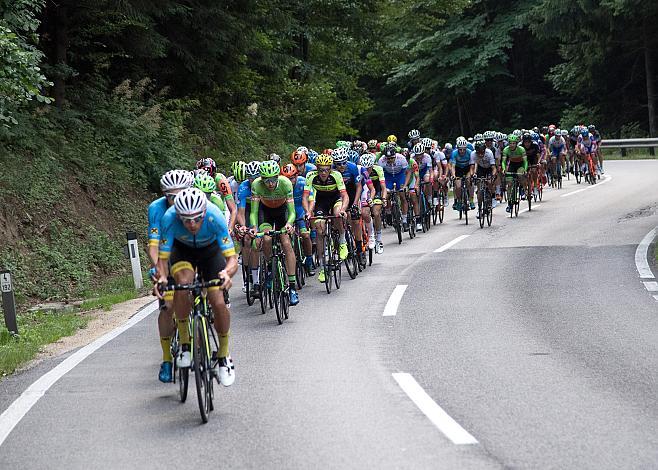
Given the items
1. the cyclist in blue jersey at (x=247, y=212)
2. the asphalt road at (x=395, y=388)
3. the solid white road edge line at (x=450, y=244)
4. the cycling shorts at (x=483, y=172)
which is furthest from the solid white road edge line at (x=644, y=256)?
the cyclist in blue jersey at (x=247, y=212)

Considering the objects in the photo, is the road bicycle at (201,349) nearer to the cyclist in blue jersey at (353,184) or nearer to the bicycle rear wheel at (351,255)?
the bicycle rear wheel at (351,255)

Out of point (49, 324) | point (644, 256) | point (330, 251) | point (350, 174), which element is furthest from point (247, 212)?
point (644, 256)

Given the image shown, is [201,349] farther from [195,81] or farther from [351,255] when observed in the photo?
[195,81]

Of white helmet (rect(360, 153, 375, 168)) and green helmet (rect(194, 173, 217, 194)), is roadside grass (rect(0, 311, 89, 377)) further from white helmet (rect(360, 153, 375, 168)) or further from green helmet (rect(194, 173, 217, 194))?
white helmet (rect(360, 153, 375, 168))

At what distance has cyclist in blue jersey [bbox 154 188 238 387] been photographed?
8.21 meters

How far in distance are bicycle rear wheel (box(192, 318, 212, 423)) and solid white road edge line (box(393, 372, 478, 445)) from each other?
158cm

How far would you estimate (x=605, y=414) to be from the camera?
7.57m

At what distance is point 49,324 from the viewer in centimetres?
1370

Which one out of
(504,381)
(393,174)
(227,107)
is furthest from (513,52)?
(504,381)

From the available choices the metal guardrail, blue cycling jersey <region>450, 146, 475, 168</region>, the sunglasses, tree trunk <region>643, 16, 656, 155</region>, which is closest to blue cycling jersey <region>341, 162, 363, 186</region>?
blue cycling jersey <region>450, 146, 475, 168</region>

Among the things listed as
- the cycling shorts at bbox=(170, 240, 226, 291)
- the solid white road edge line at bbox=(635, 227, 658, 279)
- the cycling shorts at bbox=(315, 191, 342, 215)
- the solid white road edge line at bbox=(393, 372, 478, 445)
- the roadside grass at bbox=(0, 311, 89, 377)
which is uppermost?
the cycling shorts at bbox=(315, 191, 342, 215)

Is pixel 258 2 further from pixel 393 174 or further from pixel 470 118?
pixel 470 118

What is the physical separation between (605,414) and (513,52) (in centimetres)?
5032

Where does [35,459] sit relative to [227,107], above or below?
below
